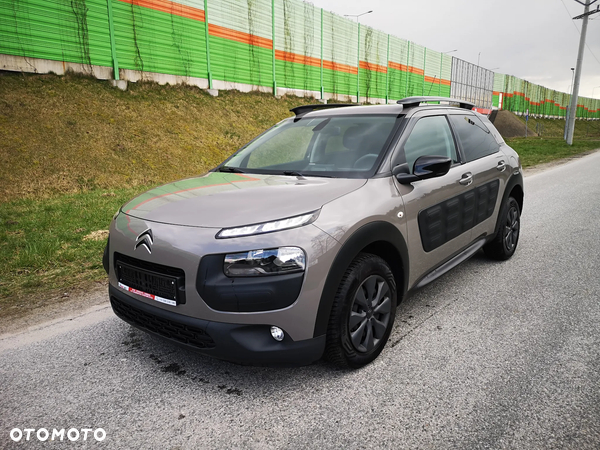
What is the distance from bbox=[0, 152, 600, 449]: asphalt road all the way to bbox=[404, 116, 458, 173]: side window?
128cm

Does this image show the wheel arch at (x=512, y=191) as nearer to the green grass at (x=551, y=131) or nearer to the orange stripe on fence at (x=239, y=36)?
the orange stripe on fence at (x=239, y=36)

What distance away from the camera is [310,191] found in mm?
2699

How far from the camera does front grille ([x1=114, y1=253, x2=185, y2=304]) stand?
236 cm

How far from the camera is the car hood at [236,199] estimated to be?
7.93 feet

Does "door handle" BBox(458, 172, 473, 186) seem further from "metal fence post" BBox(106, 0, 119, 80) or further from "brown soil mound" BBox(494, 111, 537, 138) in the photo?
"brown soil mound" BBox(494, 111, 537, 138)

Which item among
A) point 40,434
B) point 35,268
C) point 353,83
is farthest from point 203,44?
point 40,434

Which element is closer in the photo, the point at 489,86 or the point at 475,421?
the point at 475,421

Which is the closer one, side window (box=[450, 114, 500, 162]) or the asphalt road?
→ the asphalt road

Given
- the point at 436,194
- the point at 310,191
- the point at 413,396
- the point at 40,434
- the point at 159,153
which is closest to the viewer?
the point at 40,434

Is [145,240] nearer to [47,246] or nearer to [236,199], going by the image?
[236,199]

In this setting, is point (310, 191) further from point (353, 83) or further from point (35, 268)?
point (353, 83)

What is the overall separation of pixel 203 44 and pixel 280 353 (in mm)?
16879

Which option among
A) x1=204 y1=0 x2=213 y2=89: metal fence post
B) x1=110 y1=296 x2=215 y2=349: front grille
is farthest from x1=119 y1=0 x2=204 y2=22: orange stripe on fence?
x1=110 y1=296 x2=215 y2=349: front grille

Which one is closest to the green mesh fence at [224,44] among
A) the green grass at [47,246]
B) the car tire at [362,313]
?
the green grass at [47,246]
